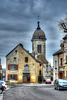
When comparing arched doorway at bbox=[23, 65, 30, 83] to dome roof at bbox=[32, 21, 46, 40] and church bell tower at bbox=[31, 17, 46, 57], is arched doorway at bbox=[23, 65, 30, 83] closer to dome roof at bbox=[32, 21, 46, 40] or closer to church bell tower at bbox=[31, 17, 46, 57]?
church bell tower at bbox=[31, 17, 46, 57]

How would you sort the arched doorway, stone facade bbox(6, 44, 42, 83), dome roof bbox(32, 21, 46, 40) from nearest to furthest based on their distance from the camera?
the arched doorway < stone facade bbox(6, 44, 42, 83) < dome roof bbox(32, 21, 46, 40)

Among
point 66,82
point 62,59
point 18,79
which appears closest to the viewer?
point 66,82

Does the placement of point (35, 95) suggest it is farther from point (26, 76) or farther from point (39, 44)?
point (39, 44)

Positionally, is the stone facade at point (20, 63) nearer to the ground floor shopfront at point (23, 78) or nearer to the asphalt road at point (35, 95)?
the ground floor shopfront at point (23, 78)

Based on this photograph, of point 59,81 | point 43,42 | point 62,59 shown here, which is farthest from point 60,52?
point 43,42

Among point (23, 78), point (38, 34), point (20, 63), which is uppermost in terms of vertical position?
point (38, 34)

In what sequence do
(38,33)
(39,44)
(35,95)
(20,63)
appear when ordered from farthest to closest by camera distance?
(38,33) < (39,44) < (20,63) < (35,95)

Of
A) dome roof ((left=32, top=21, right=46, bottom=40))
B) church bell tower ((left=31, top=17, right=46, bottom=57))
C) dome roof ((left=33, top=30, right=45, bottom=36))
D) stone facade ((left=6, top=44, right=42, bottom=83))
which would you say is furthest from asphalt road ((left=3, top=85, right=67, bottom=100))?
dome roof ((left=33, top=30, right=45, bottom=36))

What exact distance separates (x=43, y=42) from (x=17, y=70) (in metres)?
31.5

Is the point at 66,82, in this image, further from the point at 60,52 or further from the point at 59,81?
the point at 60,52

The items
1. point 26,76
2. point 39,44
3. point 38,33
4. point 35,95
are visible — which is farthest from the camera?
point 38,33

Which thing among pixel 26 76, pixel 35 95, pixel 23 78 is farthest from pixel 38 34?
pixel 35 95

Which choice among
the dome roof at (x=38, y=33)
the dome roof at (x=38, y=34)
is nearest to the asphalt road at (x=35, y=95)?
the dome roof at (x=38, y=34)

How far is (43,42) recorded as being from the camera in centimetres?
10012
